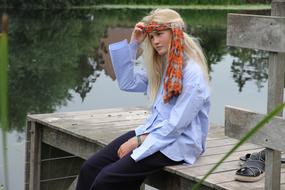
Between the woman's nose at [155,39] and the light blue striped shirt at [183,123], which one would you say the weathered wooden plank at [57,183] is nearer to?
the light blue striped shirt at [183,123]

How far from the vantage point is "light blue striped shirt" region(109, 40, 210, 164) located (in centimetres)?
257

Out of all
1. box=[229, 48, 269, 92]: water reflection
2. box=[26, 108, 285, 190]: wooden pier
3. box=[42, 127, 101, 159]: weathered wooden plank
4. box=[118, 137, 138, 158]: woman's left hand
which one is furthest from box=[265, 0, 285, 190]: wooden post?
box=[229, 48, 269, 92]: water reflection

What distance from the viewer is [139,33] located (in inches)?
115

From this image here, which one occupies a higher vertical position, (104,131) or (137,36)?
(137,36)

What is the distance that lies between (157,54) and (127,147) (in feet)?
1.33

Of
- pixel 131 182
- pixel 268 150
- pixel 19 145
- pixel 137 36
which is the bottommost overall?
pixel 19 145

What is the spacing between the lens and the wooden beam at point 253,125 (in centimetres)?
209

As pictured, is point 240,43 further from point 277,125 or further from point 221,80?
point 221,80

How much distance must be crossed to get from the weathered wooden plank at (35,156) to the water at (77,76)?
1.11 feet

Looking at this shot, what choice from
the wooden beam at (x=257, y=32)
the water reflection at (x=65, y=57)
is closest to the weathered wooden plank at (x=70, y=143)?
the wooden beam at (x=257, y=32)

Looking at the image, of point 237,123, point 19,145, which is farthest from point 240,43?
point 19,145

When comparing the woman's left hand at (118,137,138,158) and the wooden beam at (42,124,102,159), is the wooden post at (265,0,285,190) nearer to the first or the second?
the woman's left hand at (118,137,138,158)

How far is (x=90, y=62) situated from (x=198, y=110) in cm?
1033

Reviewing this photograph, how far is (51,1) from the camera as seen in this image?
28422 millimetres
